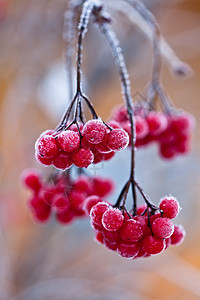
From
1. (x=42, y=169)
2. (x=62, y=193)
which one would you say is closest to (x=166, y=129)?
(x=62, y=193)

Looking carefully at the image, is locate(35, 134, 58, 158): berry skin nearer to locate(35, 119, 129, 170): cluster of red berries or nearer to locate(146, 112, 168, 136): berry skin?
locate(35, 119, 129, 170): cluster of red berries

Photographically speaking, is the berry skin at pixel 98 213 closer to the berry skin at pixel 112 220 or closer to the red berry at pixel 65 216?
the berry skin at pixel 112 220

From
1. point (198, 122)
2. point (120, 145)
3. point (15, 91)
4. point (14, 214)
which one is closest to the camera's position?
point (120, 145)

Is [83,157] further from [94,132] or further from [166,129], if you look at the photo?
[166,129]

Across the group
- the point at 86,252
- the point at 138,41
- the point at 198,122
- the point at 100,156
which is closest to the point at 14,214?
the point at 86,252

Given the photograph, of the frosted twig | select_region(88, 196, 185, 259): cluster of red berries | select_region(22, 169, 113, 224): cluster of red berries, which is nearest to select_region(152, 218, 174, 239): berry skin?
select_region(88, 196, 185, 259): cluster of red berries

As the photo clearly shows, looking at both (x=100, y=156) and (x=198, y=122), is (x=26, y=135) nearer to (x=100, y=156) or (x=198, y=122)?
(x=198, y=122)
